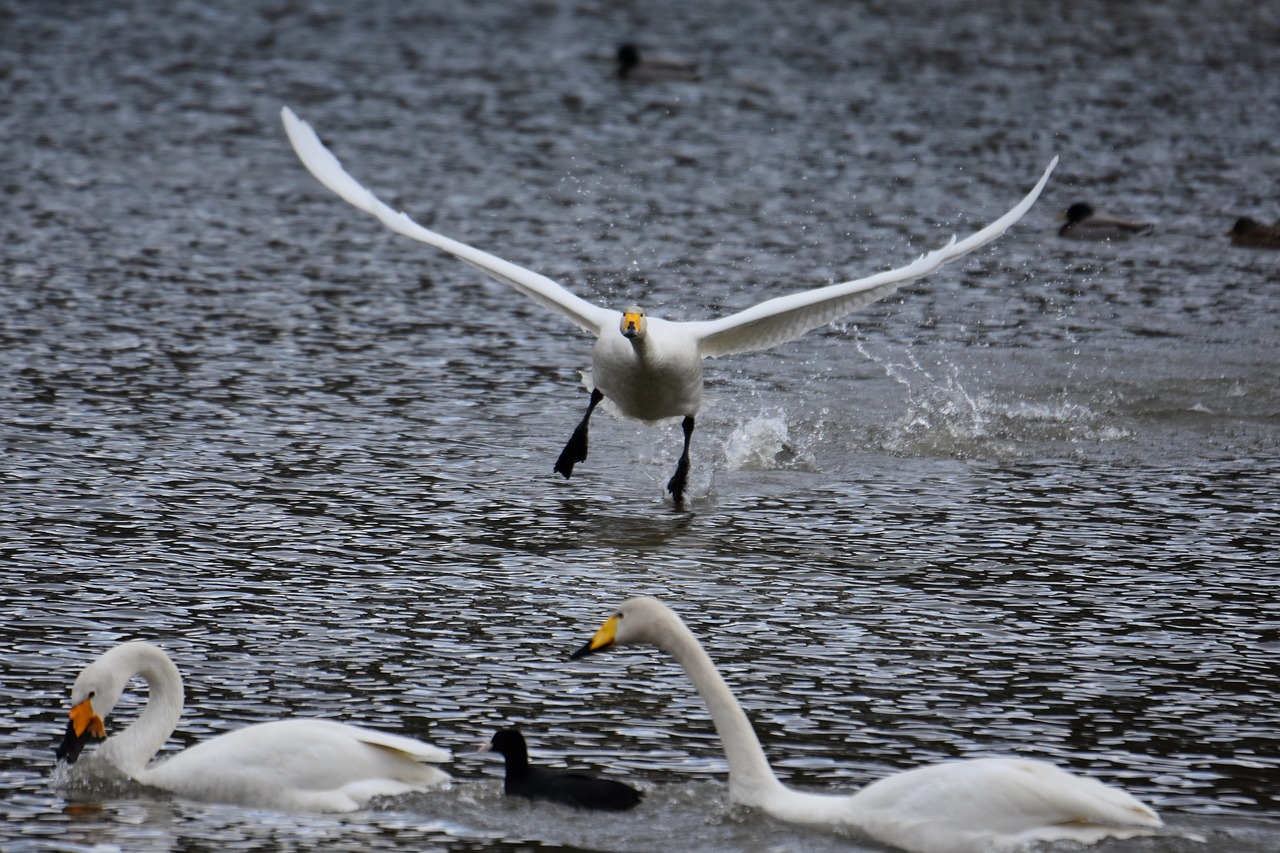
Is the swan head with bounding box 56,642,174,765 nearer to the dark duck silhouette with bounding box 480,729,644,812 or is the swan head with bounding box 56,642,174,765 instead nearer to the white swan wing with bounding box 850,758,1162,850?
the dark duck silhouette with bounding box 480,729,644,812

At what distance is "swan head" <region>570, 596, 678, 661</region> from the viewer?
6316 millimetres

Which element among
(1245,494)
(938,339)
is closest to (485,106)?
(938,339)

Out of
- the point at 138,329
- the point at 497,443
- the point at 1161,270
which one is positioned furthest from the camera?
the point at 1161,270

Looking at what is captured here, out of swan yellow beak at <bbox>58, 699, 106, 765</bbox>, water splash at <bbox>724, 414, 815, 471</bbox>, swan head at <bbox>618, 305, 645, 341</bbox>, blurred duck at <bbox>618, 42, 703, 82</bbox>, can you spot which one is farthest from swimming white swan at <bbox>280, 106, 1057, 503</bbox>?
blurred duck at <bbox>618, 42, 703, 82</bbox>

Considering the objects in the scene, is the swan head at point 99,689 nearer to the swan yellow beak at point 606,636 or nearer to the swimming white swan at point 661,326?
the swan yellow beak at point 606,636

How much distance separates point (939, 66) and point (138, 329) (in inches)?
733

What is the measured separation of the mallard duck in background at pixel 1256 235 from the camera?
17.8 meters

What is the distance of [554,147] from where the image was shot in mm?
22812

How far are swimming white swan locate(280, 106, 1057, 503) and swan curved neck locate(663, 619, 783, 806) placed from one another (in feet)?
13.9

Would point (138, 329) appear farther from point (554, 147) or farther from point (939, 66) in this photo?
point (939, 66)

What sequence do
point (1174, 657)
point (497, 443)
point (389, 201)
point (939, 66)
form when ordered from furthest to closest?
point (939, 66) < point (389, 201) < point (497, 443) < point (1174, 657)

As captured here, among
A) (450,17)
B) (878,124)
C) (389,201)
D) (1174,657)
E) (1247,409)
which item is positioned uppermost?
(450,17)

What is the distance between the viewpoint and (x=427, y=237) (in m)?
11.7

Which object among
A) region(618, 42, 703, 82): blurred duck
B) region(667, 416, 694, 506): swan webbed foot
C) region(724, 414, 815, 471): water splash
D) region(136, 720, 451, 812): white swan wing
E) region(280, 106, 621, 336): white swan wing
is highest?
region(618, 42, 703, 82): blurred duck
